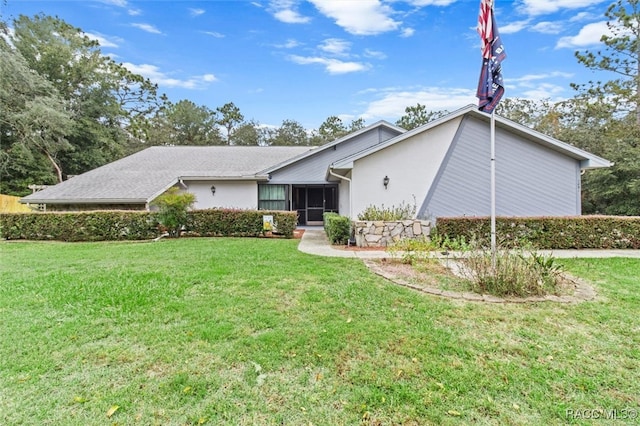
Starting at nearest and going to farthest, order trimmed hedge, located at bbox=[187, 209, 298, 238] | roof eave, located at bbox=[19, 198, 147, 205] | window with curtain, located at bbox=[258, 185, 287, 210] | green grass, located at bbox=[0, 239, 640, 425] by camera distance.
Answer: green grass, located at bbox=[0, 239, 640, 425], trimmed hedge, located at bbox=[187, 209, 298, 238], roof eave, located at bbox=[19, 198, 147, 205], window with curtain, located at bbox=[258, 185, 287, 210]

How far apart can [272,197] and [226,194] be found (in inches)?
91.0

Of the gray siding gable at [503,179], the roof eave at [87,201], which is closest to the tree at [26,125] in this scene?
the roof eave at [87,201]

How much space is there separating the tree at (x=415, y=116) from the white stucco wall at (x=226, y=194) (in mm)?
28660

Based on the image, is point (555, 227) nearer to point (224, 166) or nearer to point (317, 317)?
point (317, 317)

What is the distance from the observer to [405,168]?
416 inches

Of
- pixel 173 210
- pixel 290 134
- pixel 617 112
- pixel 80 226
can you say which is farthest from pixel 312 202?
pixel 290 134

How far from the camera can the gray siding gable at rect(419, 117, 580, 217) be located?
34.1 feet

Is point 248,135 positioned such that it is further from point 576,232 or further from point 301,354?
point 301,354

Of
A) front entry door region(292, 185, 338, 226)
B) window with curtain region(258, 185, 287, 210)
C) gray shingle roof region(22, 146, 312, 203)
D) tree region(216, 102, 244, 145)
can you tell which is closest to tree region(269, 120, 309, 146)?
tree region(216, 102, 244, 145)

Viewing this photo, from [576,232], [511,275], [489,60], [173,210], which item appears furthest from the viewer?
[173,210]

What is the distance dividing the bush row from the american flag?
766 cm

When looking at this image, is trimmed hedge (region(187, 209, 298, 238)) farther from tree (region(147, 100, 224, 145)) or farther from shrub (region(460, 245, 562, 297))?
tree (region(147, 100, 224, 145))

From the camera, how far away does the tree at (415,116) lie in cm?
3897

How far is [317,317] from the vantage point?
399 cm
